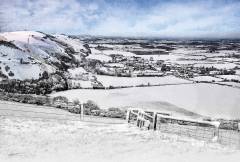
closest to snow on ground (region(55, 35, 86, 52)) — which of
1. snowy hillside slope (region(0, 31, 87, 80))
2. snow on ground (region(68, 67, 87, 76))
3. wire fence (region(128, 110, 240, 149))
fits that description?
snowy hillside slope (region(0, 31, 87, 80))

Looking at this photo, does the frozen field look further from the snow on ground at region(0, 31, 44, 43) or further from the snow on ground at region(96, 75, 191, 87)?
the snow on ground at region(0, 31, 44, 43)

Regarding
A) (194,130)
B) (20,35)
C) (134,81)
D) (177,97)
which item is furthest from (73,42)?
(194,130)

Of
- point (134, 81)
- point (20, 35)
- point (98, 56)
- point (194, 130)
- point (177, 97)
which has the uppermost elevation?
point (20, 35)

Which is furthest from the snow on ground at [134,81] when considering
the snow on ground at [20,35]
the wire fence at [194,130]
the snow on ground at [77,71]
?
the snow on ground at [20,35]

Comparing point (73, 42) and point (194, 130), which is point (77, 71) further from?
point (194, 130)

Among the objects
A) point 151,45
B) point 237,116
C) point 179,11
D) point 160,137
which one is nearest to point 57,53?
point 151,45

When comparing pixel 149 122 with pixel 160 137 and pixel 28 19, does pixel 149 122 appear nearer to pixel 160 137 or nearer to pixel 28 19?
pixel 160 137
